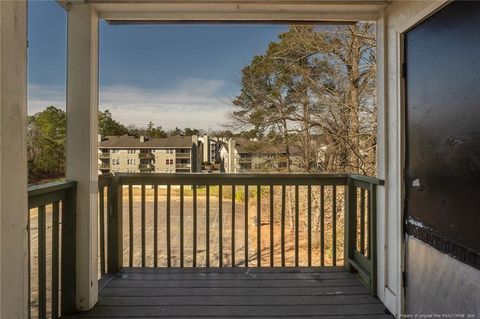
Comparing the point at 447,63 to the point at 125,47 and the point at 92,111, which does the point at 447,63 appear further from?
the point at 125,47

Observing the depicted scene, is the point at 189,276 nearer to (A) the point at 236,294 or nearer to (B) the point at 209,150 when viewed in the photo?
(A) the point at 236,294

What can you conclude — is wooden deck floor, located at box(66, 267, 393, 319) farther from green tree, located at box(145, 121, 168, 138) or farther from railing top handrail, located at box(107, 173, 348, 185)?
green tree, located at box(145, 121, 168, 138)

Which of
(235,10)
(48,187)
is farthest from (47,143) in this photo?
(235,10)

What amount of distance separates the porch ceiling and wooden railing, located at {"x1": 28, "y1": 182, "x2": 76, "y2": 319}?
136 cm

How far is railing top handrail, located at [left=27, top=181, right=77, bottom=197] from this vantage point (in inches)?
73.1

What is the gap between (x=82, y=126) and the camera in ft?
7.39

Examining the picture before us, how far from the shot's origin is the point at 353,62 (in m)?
7.53

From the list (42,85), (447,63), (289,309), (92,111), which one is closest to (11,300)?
(42,85)

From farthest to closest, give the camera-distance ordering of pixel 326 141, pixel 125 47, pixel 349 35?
pixel 326 141 < pixel 349 35 < pixel 125 47

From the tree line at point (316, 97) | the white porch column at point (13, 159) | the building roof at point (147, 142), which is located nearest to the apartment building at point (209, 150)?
the building roof at point (147, 142)

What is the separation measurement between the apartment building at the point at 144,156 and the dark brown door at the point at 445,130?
82.2 inches

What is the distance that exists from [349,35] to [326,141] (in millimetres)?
2522

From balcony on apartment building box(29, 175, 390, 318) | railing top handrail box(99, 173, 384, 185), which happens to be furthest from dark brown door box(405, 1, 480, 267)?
railing top handrail box(99, 173, 384, 185)

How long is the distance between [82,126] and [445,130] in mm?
2268
